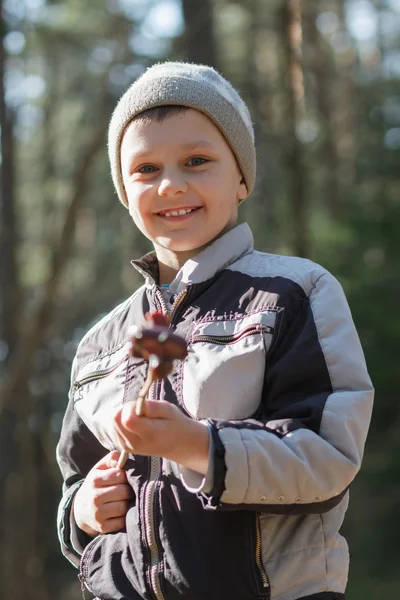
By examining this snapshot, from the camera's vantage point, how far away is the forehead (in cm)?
229

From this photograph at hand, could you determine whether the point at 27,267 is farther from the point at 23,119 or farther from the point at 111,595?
the point at 111,595

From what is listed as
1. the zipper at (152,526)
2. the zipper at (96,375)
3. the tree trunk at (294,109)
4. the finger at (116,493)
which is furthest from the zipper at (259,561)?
the tree trunk at (294,109)

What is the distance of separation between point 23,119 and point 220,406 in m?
18.8

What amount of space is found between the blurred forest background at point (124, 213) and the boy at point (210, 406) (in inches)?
194

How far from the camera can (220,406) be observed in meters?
2.02

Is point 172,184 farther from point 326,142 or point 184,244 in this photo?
point 326,142

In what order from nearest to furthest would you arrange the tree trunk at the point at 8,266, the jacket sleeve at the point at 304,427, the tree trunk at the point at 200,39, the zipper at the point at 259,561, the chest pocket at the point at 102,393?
1. the jacket sleeve at the point at 304,427
2. the zipper at the point at 259,561
3. the chest pocket at the point at 102,393
4. the tree trunk at the point at 200,39
5. the tree trunk at the point at 8,266

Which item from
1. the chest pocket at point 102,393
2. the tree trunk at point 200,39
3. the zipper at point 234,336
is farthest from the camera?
the tree trunk at point 200,39

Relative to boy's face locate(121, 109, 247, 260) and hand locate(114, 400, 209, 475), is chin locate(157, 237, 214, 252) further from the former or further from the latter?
hand locate(114, 400, 209, 475)

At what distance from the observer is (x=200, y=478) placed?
186 cm

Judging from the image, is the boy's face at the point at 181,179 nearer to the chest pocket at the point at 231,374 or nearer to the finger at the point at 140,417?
the chest pocket at the point at 231,374

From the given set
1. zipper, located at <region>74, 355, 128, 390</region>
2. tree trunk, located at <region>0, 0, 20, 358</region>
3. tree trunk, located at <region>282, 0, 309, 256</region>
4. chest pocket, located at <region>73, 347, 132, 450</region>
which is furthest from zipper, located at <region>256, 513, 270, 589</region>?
tree trunk, located at <region>0, 0, 20, 358</region>

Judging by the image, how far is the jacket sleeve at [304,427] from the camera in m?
1.84

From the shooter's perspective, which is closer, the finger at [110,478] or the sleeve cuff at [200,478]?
the sleeve cuff at [200,478]
